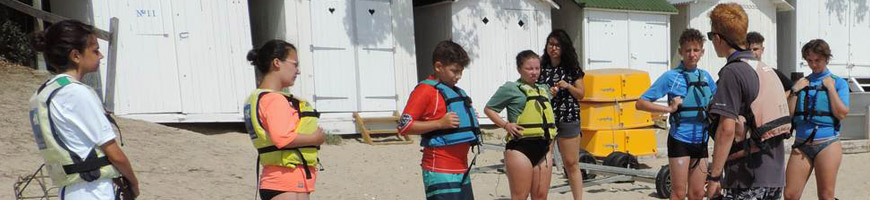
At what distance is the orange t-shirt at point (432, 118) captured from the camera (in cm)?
463

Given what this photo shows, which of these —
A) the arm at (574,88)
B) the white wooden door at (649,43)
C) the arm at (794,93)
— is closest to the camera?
the arm at (794,93)

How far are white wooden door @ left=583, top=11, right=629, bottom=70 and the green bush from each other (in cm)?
1053

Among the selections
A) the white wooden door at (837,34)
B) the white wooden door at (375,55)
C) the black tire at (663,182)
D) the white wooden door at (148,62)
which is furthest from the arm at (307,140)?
the white wooden door at (837,34)

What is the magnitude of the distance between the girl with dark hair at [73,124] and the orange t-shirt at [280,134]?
2.28 feet

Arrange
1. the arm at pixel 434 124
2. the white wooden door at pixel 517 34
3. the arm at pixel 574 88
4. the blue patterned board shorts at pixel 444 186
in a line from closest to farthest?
1. the arm at pixel 434 124
2. the blue patterned board shorts at pixel 444 186
3. the arm at pixel 574 88
4. the white wooden door at pixel 517 34

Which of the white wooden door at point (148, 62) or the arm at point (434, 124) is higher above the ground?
the white wooden door at point (148, 62)

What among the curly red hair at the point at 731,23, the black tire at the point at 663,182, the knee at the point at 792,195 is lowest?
the black tire at the point at 663,182

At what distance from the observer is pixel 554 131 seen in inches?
218

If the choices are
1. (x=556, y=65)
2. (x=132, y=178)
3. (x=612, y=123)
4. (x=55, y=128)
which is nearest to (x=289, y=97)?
(x=132, y=178)

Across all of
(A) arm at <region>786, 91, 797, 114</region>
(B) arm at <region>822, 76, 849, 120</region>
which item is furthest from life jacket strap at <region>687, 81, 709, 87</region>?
(B) arm at <region>822, 76, 849, 120</region>

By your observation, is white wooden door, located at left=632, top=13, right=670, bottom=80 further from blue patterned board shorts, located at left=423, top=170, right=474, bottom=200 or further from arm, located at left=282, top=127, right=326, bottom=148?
arm, located at left=282, top=127, right=326, bottom=148

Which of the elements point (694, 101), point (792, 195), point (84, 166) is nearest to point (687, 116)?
point (694, 101)

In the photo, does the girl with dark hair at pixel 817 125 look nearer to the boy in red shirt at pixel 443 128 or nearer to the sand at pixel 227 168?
the boy in red shirt at pixel 443 128

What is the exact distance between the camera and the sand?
780 cm
